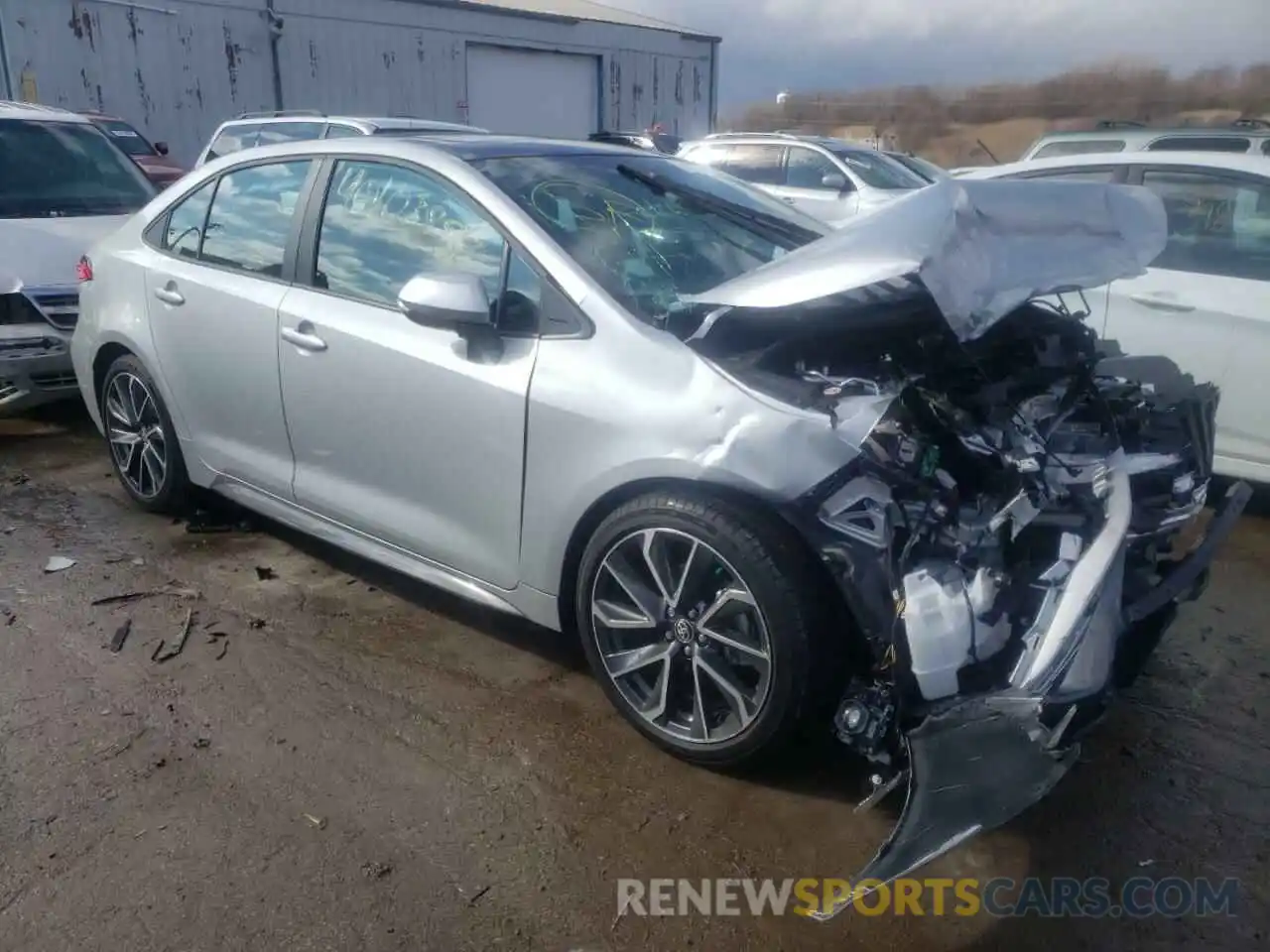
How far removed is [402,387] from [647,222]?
0.97 meters

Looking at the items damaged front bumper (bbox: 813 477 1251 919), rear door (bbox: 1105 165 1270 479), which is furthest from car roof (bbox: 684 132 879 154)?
damaged front bumper (bbox: 813 477 1251 919)

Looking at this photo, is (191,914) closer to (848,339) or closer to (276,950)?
(276,950)

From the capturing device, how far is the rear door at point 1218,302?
15.2 ft

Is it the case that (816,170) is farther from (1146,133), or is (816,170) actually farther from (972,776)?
(972,776)

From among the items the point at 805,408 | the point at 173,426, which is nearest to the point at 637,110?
the point at 173,426

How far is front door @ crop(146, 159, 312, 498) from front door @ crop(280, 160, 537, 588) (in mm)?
182

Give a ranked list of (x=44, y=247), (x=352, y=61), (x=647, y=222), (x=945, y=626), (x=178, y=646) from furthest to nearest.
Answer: (x=352, y=61), (x=44, y=247), (x=178, y=646), (x=647, y=222), (x=945, y=626)

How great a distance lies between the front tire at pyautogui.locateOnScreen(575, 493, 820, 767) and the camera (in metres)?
2.69

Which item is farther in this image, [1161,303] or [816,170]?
[816,170]

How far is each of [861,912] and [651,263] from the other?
1945mm

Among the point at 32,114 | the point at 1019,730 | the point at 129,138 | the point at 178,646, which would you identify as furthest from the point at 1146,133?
the point at 129,138

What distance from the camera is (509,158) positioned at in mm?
3559

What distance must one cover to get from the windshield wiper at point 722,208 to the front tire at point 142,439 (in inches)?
89.9

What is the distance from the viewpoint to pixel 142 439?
4758 millimetres
